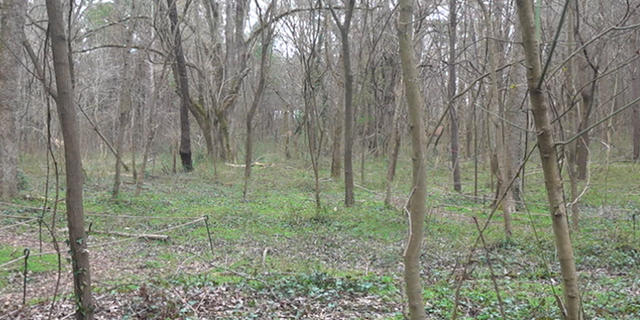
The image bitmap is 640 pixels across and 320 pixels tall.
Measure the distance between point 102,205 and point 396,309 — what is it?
757 centimetres

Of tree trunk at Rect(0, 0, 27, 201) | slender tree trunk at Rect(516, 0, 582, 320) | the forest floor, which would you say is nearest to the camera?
slender tree trunk at Rect(516, 0, 582, 320)

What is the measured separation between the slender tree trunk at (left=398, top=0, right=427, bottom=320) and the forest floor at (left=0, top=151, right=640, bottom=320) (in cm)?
22

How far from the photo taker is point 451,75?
44.4 ft

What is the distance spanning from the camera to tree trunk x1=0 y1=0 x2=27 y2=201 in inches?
372

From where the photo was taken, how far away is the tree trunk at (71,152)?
2906 millimetres

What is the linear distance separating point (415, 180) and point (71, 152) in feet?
6.50

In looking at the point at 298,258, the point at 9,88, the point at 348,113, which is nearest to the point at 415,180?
the point at 298,258

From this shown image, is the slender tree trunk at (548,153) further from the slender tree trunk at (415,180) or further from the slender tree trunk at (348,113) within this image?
the slender tree trunk at (348,113)

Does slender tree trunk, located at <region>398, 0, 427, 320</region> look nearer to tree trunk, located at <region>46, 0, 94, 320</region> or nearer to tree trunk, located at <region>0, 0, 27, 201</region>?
tree trunk, located at <region>46, 0, 94, 320</region>

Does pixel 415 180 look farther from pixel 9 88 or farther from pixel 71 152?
pixel 9 88

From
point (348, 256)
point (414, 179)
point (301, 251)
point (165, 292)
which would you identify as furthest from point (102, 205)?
point (414, 179)

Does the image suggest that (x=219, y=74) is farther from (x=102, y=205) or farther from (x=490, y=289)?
(x=490, y=289)

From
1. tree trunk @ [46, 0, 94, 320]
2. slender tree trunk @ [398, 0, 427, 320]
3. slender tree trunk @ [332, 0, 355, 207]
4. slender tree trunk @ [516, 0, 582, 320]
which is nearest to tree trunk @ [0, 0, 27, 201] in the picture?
slender tree trunk @ [332, 0, 355, 207]

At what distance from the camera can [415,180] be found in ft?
8.75
